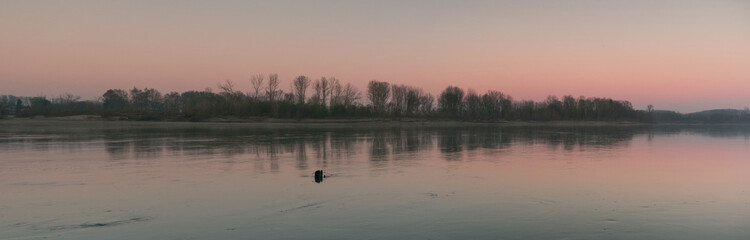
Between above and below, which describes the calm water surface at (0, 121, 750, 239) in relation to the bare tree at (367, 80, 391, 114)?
below

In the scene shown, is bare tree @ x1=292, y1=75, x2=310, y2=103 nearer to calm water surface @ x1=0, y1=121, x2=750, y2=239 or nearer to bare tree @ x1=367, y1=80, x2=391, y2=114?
bare tree @ x1=367, y1=80, x2=391, y2=114

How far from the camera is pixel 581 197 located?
1027 centimetres

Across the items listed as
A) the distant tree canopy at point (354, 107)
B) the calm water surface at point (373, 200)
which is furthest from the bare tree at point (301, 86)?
the calm water surface at point (373, 200)

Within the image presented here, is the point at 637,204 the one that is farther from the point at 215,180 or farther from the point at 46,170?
the point at 46,170

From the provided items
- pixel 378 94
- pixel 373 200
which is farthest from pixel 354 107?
pixel 373 200

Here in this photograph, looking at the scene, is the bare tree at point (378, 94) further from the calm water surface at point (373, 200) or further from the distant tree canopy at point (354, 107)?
the calm water surface at point (373, 200)

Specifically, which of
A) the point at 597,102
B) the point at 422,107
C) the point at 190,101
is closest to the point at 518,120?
the point at 422,107

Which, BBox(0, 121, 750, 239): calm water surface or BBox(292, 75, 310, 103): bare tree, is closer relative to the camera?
BBox(0, 121, 750, 239): calm water surface

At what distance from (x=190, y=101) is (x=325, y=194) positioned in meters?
107

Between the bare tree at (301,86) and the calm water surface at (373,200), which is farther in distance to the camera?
the bare tree at (301,86)

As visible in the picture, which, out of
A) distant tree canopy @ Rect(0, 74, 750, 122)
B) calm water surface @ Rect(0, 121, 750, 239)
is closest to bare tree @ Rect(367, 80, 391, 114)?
distant tree canopy @ Rect(0, 74, 750, 122)

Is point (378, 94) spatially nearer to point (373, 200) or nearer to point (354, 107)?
point (354, 107)

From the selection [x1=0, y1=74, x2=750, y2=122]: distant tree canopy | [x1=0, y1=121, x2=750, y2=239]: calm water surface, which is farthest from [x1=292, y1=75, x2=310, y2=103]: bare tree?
[x1=0, y1=121, x2=750, y2=239]: calm water surface

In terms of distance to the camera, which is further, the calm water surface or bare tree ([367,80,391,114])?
bare tree ([367,80,391,114])
